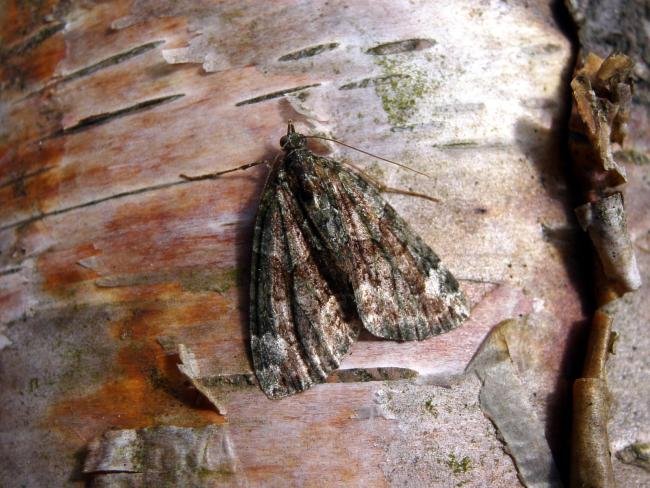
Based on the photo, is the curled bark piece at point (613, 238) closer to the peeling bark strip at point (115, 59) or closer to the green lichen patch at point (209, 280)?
the green lichen patch at point (209, 280)

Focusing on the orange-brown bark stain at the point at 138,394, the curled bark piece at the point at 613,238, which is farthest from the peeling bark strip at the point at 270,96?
the curled bark piece at the point at 613,238

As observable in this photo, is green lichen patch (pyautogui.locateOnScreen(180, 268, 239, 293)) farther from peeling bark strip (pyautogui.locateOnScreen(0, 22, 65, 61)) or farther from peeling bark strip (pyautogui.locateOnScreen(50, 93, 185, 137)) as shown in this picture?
peeling bark strip (pyautogui.locateOnScreen(0, 22, 65, 61))

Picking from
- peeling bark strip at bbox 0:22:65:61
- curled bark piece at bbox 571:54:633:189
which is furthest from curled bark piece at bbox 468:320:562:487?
peeling bark strip at bbox 0:22:65:61

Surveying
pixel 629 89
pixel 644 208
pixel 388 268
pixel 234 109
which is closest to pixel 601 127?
pixel 629 89

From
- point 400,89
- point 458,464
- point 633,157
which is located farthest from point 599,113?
point 458,464

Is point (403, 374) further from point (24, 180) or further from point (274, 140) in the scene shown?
point (24, 180)

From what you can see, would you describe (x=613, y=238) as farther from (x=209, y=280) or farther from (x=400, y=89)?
(x=209, y=280)
